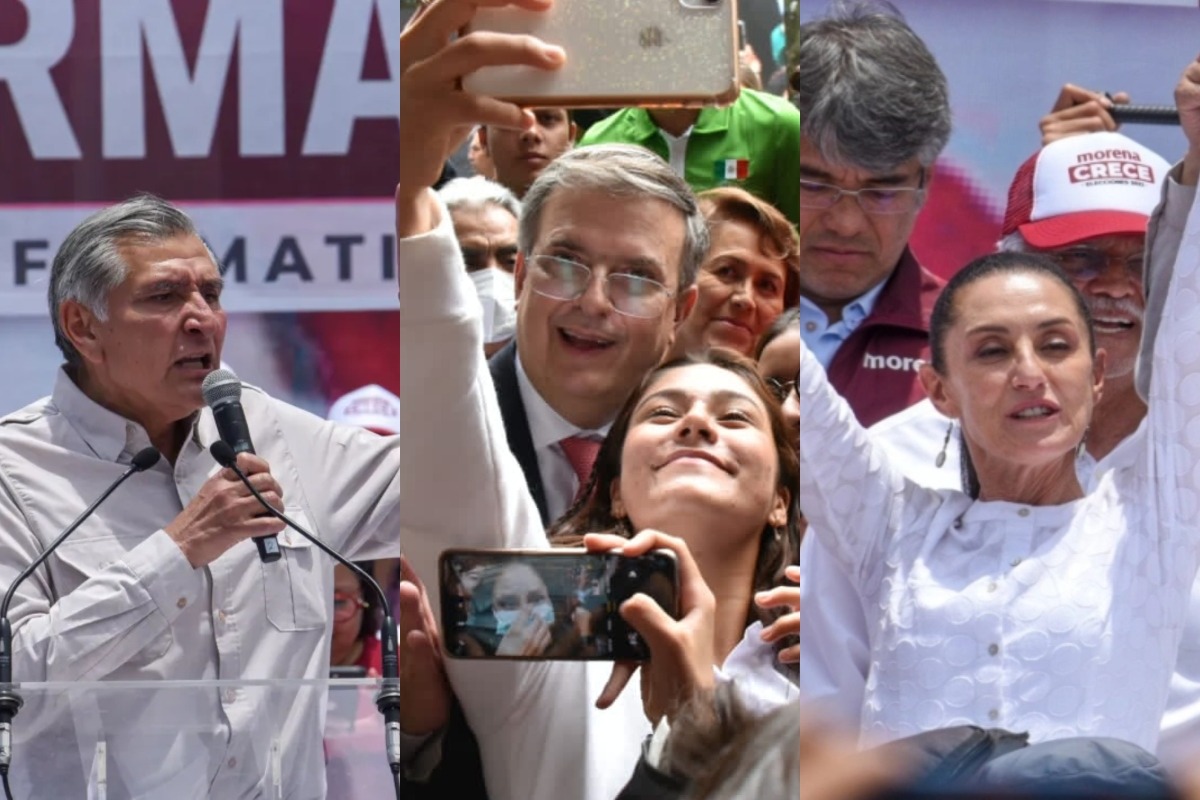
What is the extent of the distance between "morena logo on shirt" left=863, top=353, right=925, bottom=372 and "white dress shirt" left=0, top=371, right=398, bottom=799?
3.13 feet

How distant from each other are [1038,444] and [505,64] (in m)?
1.27

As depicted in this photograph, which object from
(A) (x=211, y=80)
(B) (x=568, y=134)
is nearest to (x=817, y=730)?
(B) (x=568, y=134)

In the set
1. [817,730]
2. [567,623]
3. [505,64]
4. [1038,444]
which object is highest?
[505,64]

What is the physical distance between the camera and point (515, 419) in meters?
3.40

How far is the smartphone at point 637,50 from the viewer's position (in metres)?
3.33

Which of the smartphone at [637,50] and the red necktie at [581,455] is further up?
the smartphone at [637,50]

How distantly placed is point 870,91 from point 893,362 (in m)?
0.54

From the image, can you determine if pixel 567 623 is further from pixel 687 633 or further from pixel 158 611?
pixel 158 611

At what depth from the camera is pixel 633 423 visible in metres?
3.39

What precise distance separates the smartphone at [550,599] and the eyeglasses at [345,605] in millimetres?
182

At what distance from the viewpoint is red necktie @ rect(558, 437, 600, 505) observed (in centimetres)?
339

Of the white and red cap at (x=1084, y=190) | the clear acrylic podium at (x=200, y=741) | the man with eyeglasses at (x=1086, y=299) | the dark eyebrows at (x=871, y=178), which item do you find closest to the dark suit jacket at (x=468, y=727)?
the clear acrylic podium at (x=200, y=741)

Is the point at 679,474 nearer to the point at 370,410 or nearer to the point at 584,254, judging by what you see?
the point at 584,254

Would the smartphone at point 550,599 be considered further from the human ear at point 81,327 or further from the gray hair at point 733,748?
the human ear at point 81,327
